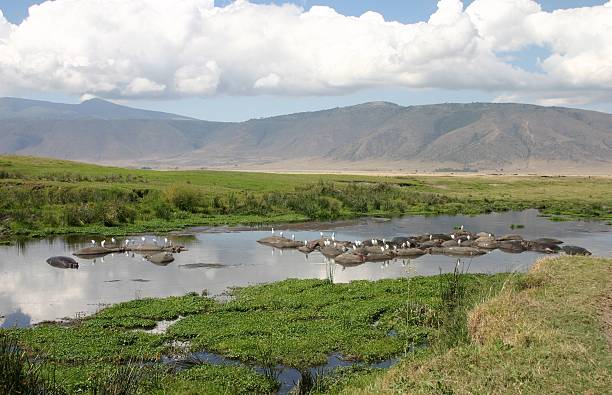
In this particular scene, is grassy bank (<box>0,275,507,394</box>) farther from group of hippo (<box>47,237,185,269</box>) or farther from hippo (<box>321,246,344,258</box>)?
hippo (<box>321,246,344,258</box>)

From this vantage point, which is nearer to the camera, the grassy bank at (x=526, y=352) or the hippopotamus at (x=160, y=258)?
the grassy bank at (x=526, y=352)

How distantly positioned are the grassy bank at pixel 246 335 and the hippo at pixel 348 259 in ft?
20.7

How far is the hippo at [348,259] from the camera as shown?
27.0 metres

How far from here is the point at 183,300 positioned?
19.2 meters

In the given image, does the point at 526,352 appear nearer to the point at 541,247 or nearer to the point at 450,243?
the point at 450,243

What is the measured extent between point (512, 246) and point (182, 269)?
16.9 metres

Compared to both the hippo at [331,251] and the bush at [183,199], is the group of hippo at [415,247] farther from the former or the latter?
the bush at [183,199]

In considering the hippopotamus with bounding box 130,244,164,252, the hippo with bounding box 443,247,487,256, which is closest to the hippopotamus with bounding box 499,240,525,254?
the hippo with bounding box 443,247,487,256

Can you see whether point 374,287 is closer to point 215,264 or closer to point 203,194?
point 215,264

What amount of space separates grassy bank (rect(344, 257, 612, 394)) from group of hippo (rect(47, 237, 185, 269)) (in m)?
16.1

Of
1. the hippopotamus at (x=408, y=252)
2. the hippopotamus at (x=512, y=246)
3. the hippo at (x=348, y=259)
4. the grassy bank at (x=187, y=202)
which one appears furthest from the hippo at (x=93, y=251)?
the hippopotamus at (x=512, y=246)

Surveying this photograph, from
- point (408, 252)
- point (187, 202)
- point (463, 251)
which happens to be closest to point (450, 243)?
point (463, 251)

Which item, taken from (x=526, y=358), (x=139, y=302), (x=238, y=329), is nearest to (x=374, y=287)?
(x=238, y=329)

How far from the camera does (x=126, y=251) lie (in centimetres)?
2916
